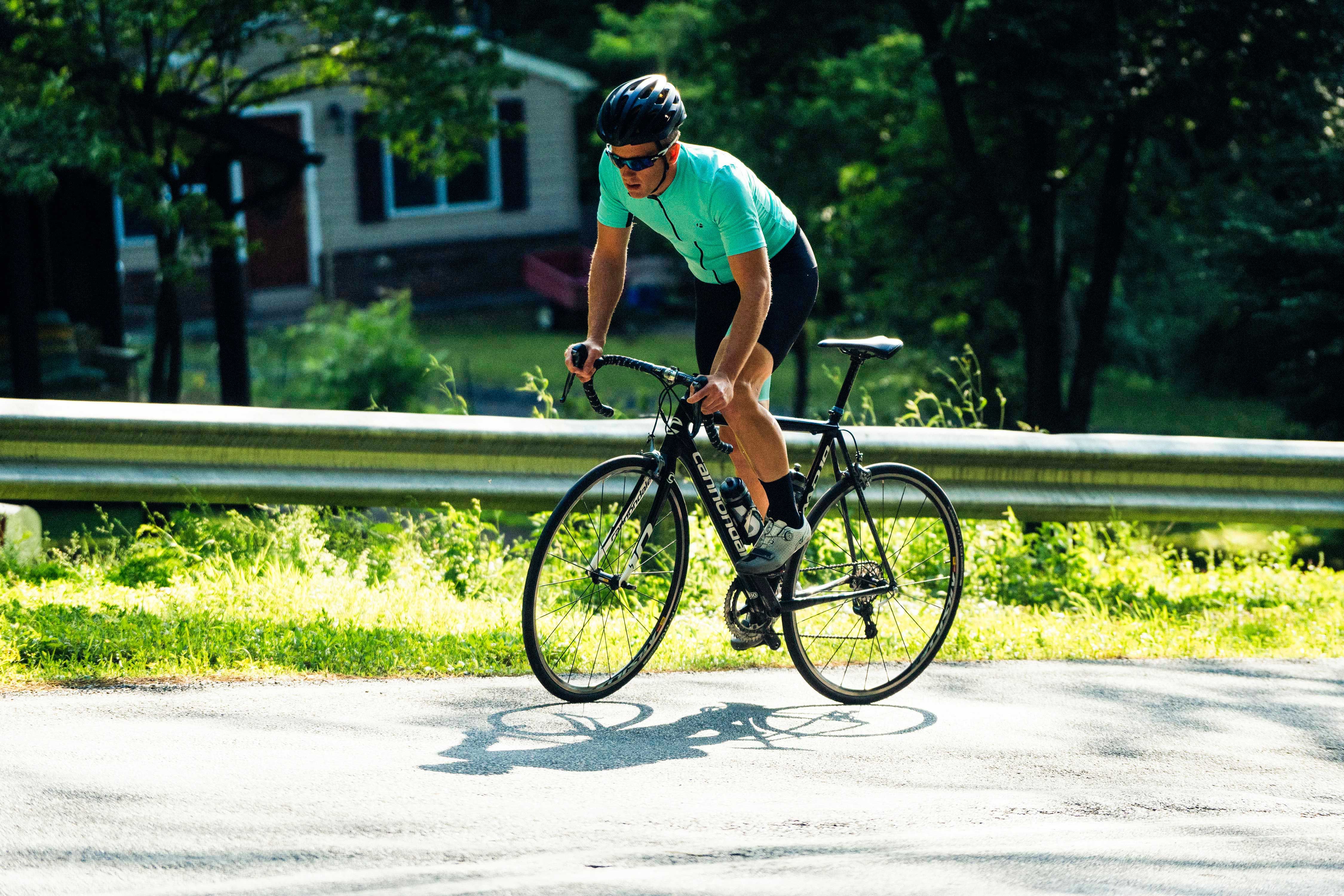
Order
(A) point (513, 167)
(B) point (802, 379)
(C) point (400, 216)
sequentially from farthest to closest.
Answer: (A) point (513, 167) < (C) point (400, 216) < (B) point (802, 379)

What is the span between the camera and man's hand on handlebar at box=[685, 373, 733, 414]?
4.26 metres

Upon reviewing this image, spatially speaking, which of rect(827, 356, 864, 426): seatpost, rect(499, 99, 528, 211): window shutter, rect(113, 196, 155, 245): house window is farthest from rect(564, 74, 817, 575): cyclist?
rect(499, 99, 528, 211): window shutter

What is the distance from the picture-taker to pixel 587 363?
4582mm

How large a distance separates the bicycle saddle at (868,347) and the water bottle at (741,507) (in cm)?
57

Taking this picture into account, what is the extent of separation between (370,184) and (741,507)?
79.4ft

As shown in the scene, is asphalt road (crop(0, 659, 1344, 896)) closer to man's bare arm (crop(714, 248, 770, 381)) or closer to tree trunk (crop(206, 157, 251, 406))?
man's bare arm (crop(714, 248, 770, 381))

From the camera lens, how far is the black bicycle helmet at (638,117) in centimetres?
424

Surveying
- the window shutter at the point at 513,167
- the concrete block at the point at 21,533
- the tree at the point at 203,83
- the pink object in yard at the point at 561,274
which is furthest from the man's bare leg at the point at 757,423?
the window shutter at the point at 513,167

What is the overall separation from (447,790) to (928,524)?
253 centimetres

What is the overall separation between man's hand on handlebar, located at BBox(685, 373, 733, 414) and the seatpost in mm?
680

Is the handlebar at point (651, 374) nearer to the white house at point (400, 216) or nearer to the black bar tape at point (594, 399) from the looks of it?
the black bar tape at point (594, 399)

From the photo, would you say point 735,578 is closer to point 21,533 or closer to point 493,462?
point 493,462

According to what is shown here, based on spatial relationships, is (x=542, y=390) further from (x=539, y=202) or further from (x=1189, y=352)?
(x=539, y=202)

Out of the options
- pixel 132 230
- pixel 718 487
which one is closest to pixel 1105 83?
pixel 718 487
